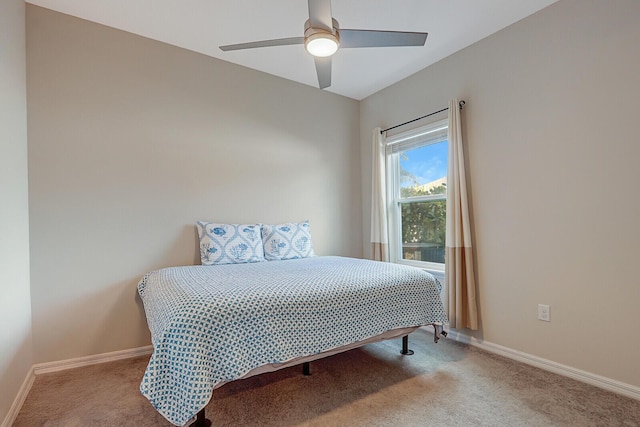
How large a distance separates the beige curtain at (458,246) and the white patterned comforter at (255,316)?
20.6 inches

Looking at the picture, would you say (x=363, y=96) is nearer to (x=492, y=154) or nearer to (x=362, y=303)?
(x=492, y=154)

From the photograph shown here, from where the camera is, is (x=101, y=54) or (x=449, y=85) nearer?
(x=101, y=54)

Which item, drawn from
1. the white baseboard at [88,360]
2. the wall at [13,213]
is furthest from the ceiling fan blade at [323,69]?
the white baseboard at [88,360]

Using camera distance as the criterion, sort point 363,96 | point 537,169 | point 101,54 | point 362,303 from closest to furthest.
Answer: point 362,303, point 537,169, point 101,54, point 363,96

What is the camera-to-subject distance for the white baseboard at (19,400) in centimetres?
158

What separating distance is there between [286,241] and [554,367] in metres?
2.33

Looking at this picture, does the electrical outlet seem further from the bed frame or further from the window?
the window

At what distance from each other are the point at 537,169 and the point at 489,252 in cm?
75

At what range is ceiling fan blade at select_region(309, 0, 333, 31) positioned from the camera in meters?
1.59

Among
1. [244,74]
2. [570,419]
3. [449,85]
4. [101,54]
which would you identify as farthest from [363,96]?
[570,419]

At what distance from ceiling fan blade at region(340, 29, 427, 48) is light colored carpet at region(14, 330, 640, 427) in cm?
218

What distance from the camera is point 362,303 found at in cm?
188

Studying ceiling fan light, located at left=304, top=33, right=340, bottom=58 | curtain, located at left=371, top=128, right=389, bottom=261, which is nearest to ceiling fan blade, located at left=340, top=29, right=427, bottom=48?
ceiling fan light, located at left=304, top=33, right=340, bottom=58

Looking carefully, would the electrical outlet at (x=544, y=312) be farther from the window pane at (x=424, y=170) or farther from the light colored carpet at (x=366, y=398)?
the window pane at (x=424, y=170)
